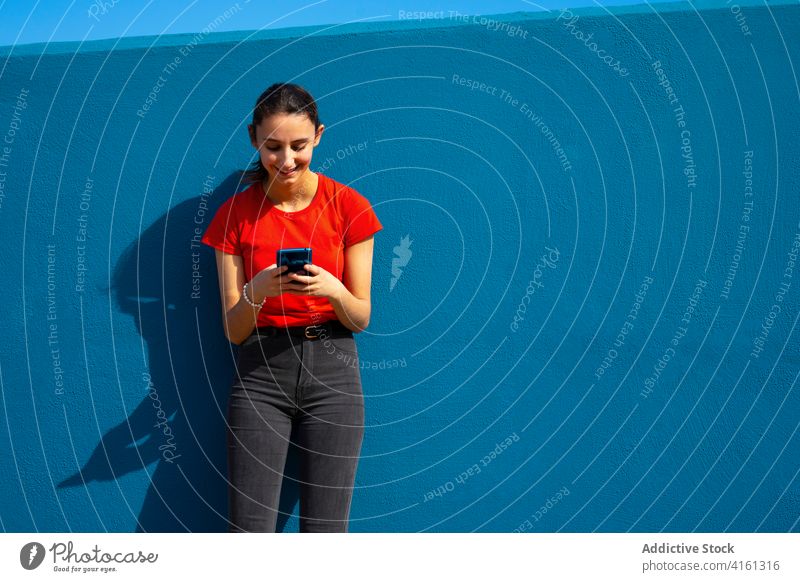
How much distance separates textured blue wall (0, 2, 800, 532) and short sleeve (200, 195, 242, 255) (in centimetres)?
30

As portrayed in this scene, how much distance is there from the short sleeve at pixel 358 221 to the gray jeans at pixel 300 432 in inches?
14.3

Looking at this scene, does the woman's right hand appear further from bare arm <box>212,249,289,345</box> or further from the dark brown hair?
the dark brown hair

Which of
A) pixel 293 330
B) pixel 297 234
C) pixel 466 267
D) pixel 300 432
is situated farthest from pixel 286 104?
pixel 300 432

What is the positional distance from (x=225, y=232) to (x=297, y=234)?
0.26m

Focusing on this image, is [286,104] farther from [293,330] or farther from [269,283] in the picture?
[293,330]

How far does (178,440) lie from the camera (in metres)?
3.09

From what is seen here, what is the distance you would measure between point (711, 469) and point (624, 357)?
21.0 inches

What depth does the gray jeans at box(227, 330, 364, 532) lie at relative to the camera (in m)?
2.62

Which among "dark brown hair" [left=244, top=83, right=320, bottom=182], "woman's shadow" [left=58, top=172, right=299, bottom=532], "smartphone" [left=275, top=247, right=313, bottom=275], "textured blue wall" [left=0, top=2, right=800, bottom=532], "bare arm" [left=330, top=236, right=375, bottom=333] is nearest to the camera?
"smartphone" [left=275, top=247, right=313, bottom=275]

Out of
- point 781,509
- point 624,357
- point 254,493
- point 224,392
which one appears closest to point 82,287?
point 224,392

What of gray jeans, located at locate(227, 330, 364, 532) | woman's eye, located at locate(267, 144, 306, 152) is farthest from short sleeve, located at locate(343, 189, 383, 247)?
gray jeans, located at locate(227, 330, 364, 532)

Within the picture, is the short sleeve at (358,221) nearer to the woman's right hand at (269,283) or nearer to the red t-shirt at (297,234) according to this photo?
the red t-shirt at (297,234)

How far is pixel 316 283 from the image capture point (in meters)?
2.51

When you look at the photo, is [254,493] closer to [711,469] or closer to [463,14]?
[711,469]
